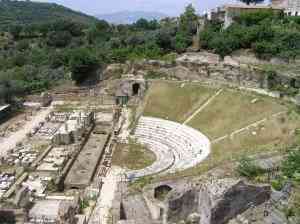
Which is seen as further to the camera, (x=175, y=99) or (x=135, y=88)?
(x=135, y=88)

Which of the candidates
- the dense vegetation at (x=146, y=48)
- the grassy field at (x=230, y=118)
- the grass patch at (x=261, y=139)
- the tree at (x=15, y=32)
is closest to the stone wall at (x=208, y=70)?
the dense vegetation at (x=146, y=48)

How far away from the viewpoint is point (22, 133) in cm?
3672

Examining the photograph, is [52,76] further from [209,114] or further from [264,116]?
[264,116]

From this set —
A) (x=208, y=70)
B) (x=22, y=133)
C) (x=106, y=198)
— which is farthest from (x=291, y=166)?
(x=208, y=70)

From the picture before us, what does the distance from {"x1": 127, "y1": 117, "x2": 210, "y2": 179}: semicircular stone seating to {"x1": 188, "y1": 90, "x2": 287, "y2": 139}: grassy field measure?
4.22ft

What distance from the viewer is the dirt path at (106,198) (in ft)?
67.2

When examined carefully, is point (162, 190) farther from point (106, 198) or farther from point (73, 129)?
point (73, 129)

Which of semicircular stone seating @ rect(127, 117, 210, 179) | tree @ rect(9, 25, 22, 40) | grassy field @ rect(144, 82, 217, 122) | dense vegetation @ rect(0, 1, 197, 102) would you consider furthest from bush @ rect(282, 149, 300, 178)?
tree @ rect(9, 25, 22, 40)

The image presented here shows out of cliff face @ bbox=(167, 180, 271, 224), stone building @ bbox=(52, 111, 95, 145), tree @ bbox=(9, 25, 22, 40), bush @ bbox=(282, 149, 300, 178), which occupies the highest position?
tree @ bbox=(9, 25, 22, 40)

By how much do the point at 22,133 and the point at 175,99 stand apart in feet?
54.5

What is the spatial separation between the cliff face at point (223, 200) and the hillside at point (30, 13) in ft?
335

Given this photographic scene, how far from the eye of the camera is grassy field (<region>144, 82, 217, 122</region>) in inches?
1479

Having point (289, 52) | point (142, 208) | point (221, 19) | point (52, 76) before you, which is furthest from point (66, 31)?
point (142, 208)

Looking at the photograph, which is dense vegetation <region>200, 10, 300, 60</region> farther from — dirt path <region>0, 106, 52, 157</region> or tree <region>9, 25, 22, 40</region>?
tree <region>9, 25, 22, 40</region>
